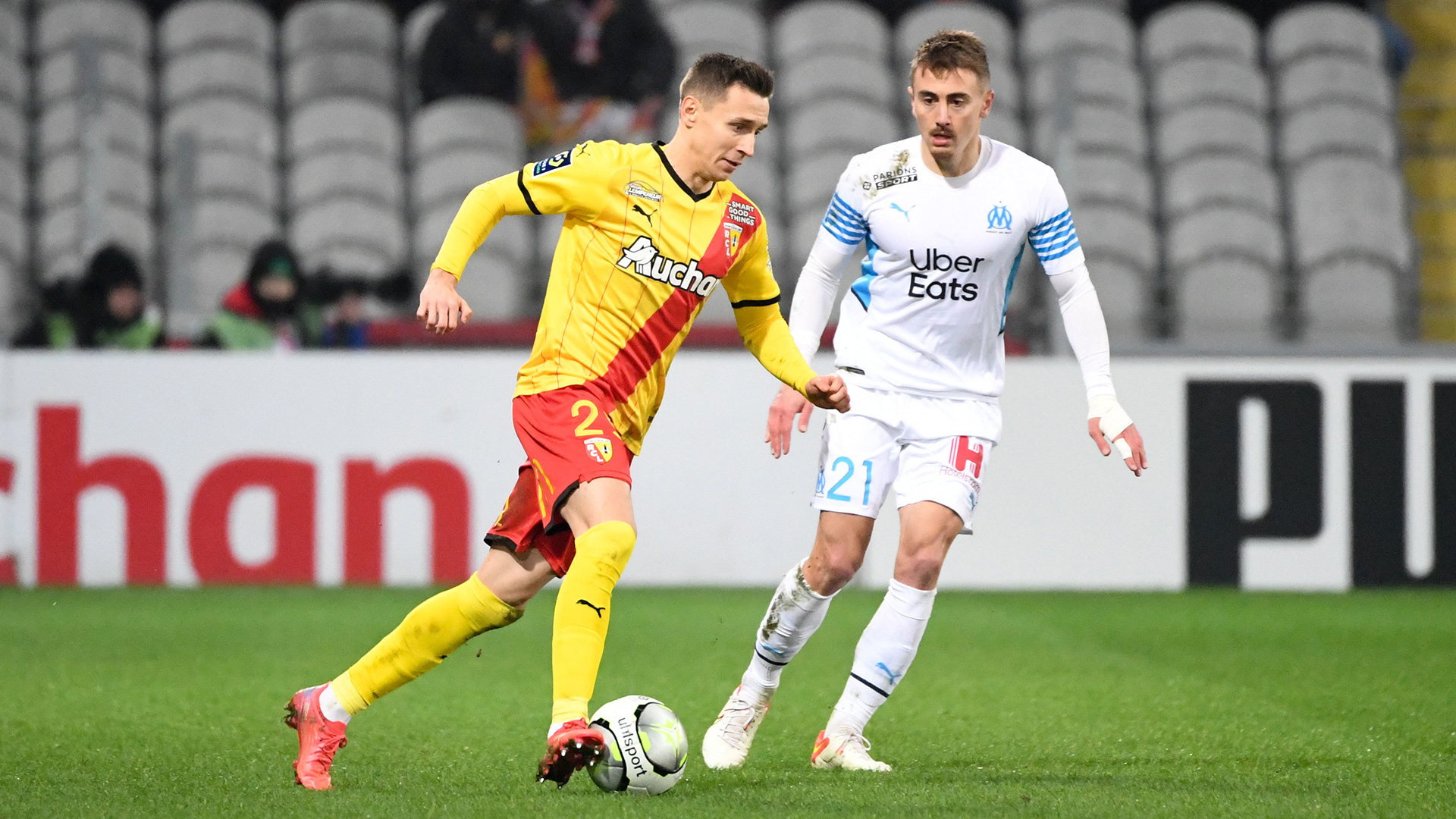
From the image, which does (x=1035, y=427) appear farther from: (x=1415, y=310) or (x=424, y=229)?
(x=424, y=229)

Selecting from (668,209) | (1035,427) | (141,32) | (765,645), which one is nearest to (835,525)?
(765,645)

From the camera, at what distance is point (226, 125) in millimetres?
12812

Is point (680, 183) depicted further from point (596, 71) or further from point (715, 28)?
point (715, 28)

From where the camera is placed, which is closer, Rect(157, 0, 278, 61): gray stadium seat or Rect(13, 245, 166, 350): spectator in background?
Rect(13, 245, 166, 350): spectator in background

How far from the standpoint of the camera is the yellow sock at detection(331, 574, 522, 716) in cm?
431

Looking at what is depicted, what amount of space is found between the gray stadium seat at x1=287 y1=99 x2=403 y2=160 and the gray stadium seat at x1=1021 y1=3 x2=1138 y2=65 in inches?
194

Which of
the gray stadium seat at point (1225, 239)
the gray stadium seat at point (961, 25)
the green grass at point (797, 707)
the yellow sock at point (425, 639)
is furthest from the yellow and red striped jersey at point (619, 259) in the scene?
the gray stadium seat at point (961, 25)

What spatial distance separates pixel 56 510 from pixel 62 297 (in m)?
1.28

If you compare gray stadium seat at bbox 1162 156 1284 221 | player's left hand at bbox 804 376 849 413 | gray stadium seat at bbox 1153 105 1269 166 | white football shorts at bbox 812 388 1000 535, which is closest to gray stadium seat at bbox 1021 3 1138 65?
gray stadium seat at bbox 1153 105 1269 166

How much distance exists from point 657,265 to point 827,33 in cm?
967

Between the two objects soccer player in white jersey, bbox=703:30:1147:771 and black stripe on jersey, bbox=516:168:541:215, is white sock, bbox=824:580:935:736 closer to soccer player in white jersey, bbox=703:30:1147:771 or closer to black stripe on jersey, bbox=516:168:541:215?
soccer player in white jersey, bbox=703:30:1147:771

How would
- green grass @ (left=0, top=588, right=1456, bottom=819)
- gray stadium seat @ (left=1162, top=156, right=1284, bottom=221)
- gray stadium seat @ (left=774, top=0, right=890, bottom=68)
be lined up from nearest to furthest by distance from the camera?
green grass @ (left=0, top=588, right=1456, bottom=819) → gray stadium seat @ (left=1162, top=156, right=1284, bottom=221) → gray stadium seat @ (left=774, top=0, right=890, bottom=68)

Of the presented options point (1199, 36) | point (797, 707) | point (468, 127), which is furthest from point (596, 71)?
point (797, 707)

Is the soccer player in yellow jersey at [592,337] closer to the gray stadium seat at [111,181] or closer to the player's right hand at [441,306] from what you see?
the player's right hand at [441,306]
